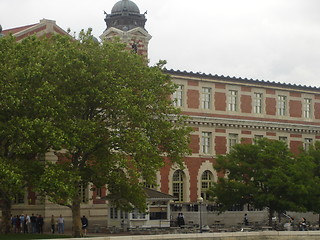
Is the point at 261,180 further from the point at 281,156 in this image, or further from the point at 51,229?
the point at 51,229

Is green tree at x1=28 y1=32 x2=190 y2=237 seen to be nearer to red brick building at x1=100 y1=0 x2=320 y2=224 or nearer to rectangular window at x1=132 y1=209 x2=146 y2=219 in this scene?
rectangular window at x1=132 y1=209 x2=146 y2=219

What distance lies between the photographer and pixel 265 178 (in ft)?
197

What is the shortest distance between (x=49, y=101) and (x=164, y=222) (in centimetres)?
1799

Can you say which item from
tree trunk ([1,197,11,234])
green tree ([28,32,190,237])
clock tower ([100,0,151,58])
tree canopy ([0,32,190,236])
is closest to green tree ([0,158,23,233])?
tree canopy ([0,32,190,236])

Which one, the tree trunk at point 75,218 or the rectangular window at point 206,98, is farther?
the rectangular window at point 206,98

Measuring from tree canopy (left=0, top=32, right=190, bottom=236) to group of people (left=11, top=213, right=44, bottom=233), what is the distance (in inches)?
307

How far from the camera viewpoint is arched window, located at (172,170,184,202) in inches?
2874

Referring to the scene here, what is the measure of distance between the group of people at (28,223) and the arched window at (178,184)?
1726cm

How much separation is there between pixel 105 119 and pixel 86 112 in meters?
1.79

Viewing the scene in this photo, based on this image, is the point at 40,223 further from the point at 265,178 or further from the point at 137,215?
the point at 265,178

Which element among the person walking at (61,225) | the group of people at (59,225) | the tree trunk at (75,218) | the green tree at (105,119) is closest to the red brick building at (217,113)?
the group of people at (59,225)

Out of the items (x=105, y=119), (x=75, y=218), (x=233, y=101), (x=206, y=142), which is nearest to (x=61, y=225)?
(x=75, y=218)

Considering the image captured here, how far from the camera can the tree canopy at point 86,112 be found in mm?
46625

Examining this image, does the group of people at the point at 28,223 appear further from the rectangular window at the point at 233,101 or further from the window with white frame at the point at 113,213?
the rectangular window at the point at 233,101
